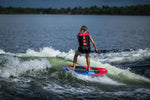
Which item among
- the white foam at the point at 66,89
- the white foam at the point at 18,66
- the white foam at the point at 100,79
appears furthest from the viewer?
the white foam at the point at 18,66

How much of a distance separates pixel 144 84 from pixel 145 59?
232 inches

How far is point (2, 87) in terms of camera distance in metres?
9.16

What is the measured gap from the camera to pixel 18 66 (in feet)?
37.0

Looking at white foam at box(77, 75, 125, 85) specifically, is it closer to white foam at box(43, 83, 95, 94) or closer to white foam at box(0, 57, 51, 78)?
white foam at box(43, 83, 95, 94)

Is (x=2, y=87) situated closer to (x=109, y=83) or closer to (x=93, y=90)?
(x=93, y=90)

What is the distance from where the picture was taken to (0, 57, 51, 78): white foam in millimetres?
10666

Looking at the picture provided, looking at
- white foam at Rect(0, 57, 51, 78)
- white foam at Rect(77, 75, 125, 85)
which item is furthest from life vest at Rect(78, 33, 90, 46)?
white foam at Rect(0, 57, 51, 78)

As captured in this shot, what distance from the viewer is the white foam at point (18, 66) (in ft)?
35.0

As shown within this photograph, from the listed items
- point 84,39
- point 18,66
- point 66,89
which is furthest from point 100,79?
point 18,66

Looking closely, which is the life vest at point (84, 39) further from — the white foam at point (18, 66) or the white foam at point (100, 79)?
the white foam at point (18, 66)

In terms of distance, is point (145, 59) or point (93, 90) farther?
point (145, 59)

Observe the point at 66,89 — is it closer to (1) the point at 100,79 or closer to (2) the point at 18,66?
(1) the point at 100,79

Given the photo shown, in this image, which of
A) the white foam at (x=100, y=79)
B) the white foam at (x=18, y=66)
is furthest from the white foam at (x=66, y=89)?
the white foam at (x=18, y=66)

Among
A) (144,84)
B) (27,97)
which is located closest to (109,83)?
(144,84)
